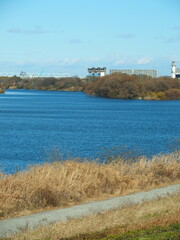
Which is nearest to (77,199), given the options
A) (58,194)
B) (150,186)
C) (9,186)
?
(58,194)

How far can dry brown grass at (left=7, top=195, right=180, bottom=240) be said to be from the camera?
905cm

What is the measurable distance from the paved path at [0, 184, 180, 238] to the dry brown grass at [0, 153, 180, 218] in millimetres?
540

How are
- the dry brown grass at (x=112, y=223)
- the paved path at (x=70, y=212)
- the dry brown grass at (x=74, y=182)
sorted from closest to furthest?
the dry brown grass at (x=112, y=223)
the paved path at (x=70, y=212)
the dry brown grass at (x=74, y=182)

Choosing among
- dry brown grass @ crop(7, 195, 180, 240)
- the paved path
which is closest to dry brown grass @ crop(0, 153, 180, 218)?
the paved path

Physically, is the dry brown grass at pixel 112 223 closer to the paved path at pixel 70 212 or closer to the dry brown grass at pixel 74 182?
the paved path at pixel 70 212

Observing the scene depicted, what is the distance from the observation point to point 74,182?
46.3 ft

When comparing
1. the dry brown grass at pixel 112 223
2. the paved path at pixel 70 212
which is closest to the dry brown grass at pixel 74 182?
the paved path at pixel 70 212

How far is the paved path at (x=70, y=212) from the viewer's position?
34.1 feet

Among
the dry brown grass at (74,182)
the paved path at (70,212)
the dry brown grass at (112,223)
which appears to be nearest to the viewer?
the dry brown grass at (112,223)

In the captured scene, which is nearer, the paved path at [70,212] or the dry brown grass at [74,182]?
the paved path at [70,212]

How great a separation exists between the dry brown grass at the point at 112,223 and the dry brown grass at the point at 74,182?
6.69 feet

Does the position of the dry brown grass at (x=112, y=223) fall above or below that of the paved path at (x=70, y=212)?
above

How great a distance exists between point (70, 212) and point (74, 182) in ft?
7.04

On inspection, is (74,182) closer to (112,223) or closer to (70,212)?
(70,212)
